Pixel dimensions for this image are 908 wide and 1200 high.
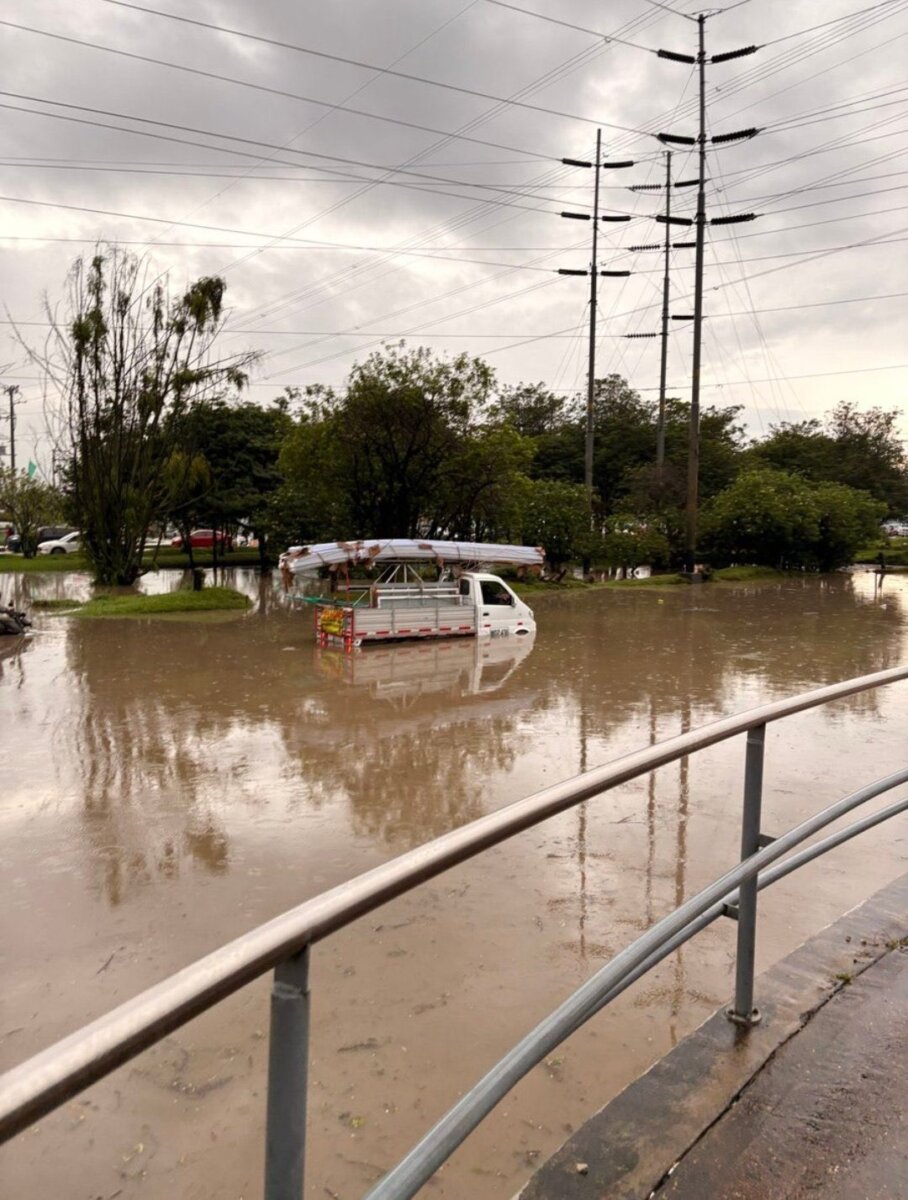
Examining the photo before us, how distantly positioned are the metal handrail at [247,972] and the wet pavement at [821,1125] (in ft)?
3.34

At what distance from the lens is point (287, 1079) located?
1.33 m

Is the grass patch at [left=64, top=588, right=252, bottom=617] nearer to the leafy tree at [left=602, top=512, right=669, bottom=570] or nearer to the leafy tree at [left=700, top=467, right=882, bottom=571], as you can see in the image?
the leafy tree at [left=602, top=512, right=669, bottom=570]

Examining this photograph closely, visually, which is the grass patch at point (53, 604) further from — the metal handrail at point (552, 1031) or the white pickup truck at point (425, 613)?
the metal handrail at point (552, 1031)

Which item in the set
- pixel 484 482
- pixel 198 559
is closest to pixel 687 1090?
pixel 484 482

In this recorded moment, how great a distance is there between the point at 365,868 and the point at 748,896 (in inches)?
145

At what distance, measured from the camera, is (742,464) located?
46188 mm

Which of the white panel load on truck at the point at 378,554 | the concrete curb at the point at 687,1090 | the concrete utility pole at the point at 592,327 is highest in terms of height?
the concrete utility pole at the point at 592,327

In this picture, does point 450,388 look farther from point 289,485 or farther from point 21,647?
point 21,647

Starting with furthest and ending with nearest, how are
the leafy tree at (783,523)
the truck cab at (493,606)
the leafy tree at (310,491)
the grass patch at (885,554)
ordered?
the grass patch at (885,554), the leafy tree at (783,523), the leafy tree at (310,491), the truck cab at (493,606)

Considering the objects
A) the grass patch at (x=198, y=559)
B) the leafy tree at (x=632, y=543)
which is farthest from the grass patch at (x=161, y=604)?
the grass patch at (x=198, y=559)

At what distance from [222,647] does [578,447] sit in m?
34.9

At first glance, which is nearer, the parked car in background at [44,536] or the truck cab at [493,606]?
the truck cab at [493,606]

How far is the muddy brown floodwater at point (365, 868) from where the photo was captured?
346 centimetres

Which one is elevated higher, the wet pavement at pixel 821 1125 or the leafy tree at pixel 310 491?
the leafy tree at pixel 310 491
